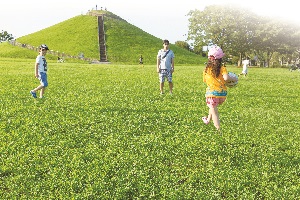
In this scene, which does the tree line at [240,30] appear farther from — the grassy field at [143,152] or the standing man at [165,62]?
the grassy field at [143,152]

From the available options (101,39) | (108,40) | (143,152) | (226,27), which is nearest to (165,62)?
(143,152)

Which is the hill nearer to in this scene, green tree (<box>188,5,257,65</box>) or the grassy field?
green tree (<box>188,5,257,65</box>)

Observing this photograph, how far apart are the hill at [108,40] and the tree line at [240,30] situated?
Result: 9860 millimetres

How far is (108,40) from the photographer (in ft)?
357

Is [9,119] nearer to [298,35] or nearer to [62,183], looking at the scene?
[62,183]

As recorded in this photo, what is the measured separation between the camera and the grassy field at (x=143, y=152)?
7.11m

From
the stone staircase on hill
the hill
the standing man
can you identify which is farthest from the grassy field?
the stone staircase on hill

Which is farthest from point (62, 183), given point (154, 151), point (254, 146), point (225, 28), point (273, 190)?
point (225, 28)

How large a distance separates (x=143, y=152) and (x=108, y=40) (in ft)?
337

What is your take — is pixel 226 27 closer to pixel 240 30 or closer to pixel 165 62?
pixel 240 30

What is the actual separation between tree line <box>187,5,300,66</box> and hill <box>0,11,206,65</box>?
32.3 ft

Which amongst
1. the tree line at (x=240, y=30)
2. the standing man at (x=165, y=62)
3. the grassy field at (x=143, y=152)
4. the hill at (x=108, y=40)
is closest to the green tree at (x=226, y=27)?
the tree line at (x=240, y=30)

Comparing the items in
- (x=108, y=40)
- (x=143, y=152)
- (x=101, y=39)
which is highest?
(x=101, y=39)

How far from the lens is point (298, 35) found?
9262 cm
